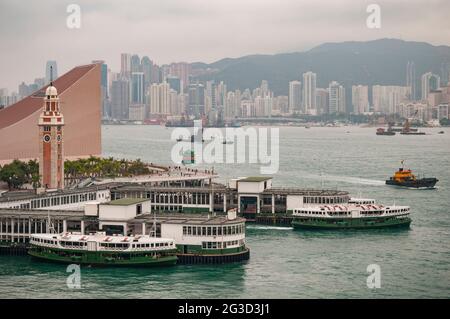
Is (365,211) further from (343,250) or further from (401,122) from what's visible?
(401,122)

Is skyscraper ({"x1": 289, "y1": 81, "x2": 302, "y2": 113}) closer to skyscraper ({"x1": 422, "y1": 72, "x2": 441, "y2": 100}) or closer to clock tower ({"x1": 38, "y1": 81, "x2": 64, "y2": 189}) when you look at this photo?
skyscraper ({"x1": 422, "y1": 72, "x2": 441, "y2": 100})

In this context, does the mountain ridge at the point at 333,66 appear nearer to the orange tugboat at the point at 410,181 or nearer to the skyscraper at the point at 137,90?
the skyscraper at the point at 137,90

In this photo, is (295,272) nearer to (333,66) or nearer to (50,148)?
(50,148)

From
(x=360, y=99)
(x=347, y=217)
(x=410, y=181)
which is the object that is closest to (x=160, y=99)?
(x=360, y=99)

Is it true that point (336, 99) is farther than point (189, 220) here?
Yes

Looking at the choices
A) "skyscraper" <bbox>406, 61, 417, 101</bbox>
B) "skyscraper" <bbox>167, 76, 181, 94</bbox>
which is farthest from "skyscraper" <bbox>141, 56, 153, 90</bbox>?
"skyscraper" <bbox>406, 61, 417, 101</bbox>

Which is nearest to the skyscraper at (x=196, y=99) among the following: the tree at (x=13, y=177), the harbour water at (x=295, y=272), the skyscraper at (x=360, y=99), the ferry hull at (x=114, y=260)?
the skyscraper at (x=360, y=99)
